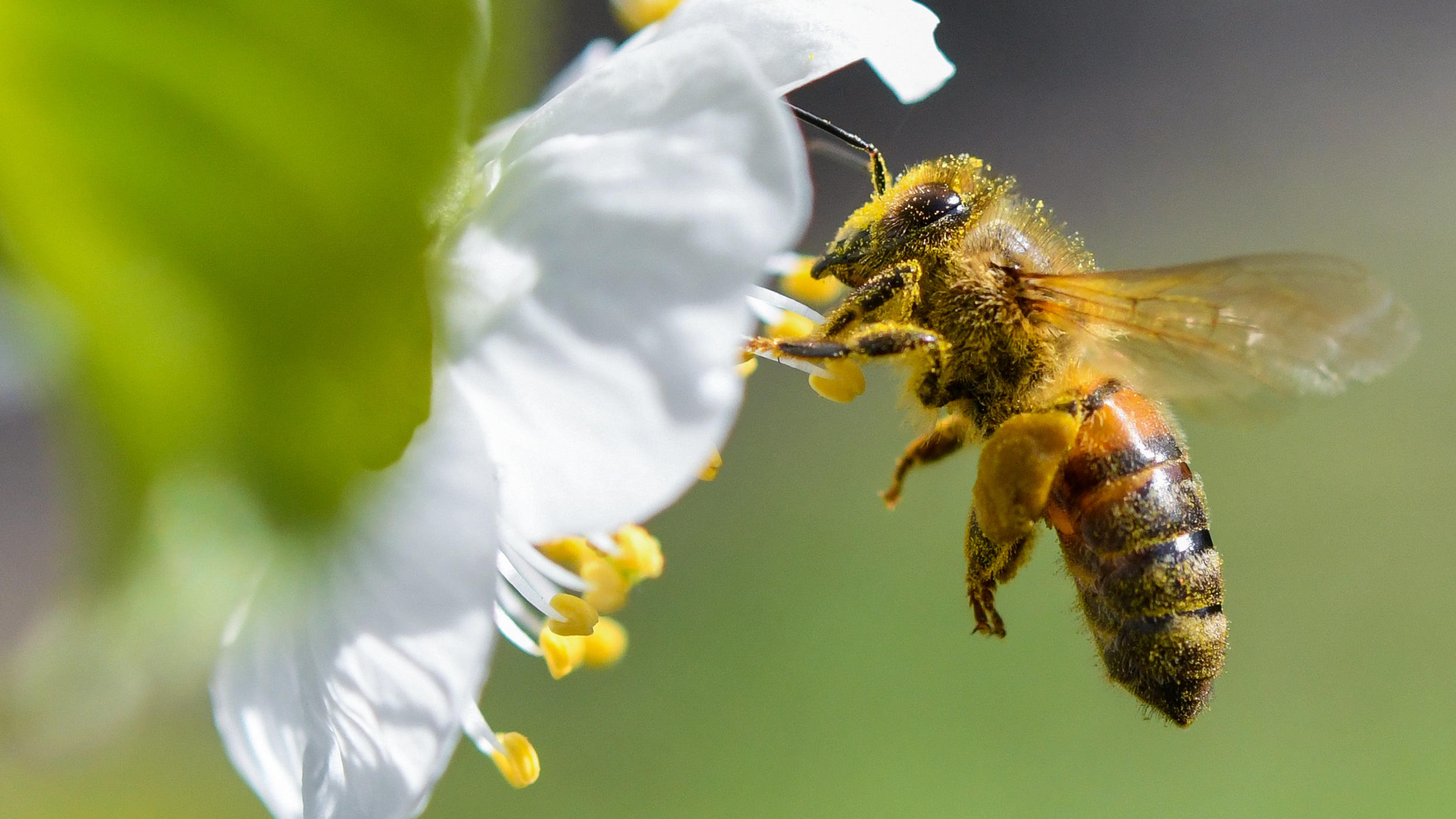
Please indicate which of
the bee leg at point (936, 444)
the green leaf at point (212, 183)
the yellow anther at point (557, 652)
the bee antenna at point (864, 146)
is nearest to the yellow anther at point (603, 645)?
the yellow anther at point (557, 652)

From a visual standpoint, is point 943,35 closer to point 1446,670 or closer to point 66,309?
point 1446,670

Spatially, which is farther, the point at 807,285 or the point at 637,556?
the point at 807,285

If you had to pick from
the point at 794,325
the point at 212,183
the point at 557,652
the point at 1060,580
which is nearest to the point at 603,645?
the point at 557,652

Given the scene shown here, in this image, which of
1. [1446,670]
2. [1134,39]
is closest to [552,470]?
[1446,670]

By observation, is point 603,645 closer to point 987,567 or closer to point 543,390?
point 987,567

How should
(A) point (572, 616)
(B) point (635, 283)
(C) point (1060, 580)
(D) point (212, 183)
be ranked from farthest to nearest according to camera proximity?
(C) point (1060, 580), (A) point (572, 616), (B) point (635, 283), (D) point (212, 183)

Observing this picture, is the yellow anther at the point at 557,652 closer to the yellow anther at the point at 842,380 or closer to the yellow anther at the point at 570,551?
the yellow anther at the point at 570,551

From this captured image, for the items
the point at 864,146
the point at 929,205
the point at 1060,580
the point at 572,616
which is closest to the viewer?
the point at 572,616
